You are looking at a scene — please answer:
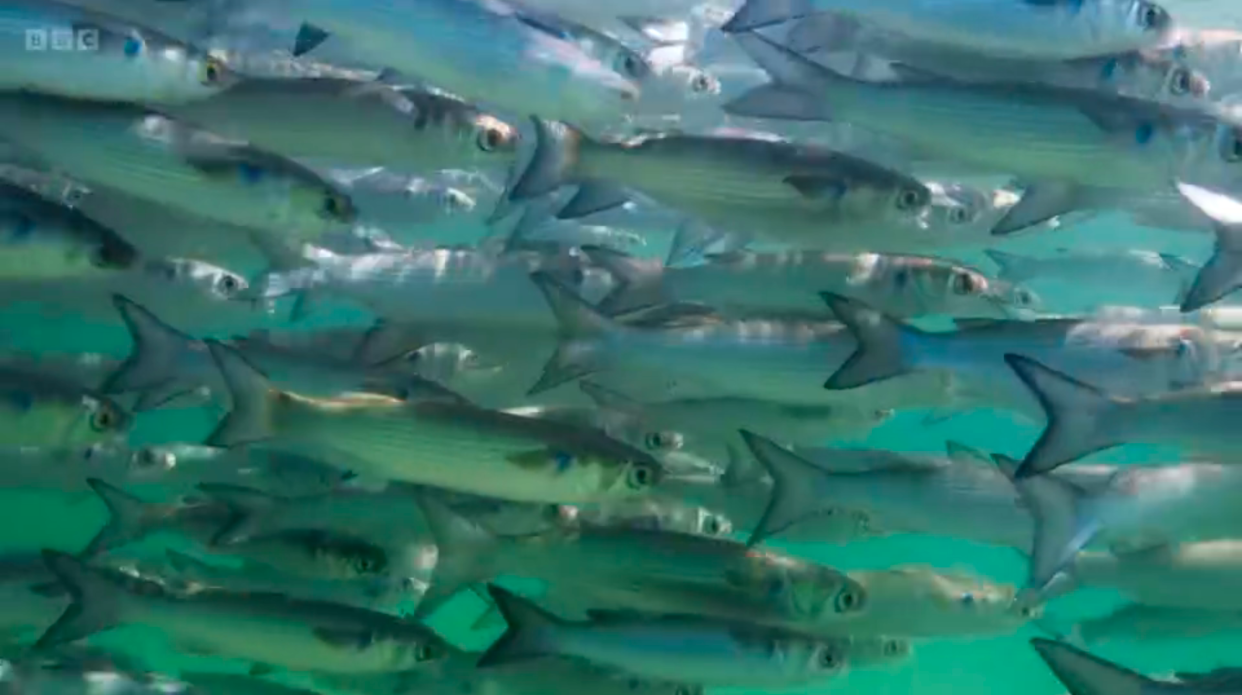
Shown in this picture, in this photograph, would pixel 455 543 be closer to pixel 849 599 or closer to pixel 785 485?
pixel 785 485

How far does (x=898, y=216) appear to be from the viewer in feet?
17.2

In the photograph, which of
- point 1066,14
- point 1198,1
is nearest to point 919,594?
point 1066,14

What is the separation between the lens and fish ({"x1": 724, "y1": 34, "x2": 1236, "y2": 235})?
177 inches

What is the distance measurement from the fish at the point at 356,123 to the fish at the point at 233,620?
1.85 metres

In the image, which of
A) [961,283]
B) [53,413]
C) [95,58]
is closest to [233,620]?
[53,413]

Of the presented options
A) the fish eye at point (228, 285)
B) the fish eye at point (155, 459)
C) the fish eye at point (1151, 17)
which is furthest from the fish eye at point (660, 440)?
the fish eye at point (155, 459)

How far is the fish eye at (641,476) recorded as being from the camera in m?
4.79

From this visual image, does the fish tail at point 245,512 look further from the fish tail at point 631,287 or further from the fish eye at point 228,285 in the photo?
the fish tail at point 631,287

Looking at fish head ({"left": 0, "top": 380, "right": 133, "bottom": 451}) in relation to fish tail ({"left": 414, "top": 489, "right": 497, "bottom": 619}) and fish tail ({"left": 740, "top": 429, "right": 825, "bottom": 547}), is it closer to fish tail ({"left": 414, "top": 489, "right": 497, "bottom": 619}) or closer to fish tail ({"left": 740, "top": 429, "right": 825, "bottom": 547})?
fish tail ({"left": 414, "top": 489, "right": 497, "bottom": 619})

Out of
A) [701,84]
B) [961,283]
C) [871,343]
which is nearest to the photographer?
[871,343]

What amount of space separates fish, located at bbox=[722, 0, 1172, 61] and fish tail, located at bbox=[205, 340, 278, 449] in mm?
2420

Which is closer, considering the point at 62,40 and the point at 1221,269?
the point at 1221,269

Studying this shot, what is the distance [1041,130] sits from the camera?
449 centimetres

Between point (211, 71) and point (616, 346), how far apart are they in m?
1.83
